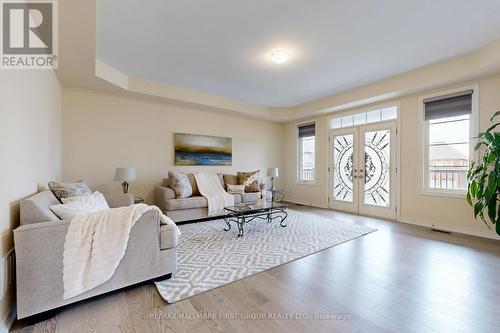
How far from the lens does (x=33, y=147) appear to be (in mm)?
2191

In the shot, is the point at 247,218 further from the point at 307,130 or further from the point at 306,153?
the point at 307,130

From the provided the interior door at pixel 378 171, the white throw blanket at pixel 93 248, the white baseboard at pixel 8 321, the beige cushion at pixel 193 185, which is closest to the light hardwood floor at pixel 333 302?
the white baseboard at pixel 8 321

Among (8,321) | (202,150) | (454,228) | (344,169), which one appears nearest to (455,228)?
(454,228)

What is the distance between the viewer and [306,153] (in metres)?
6.52

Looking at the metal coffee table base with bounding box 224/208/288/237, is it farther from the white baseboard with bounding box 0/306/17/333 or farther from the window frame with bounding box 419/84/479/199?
the window frame with bounding box 419/84/479/199

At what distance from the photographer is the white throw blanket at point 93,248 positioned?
1641 mm

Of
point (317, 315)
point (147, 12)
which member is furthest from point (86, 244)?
point (147, 12)

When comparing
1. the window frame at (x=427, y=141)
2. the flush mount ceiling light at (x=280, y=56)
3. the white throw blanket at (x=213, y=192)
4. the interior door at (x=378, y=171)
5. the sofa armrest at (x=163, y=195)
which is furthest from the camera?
the interior door at (x=378, y=171)

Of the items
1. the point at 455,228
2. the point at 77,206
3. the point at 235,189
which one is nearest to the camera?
the point at 77,206

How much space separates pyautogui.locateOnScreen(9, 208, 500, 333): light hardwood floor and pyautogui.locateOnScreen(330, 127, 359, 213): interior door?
2634 mm

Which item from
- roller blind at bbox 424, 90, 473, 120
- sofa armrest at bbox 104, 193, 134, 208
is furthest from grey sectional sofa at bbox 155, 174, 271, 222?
roller blind at bbox 424, 90, 473, 120

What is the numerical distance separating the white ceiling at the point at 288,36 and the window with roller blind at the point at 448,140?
0.89 meters

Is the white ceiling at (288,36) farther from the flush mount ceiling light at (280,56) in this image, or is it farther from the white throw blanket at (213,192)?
the white throw blanket at (213,192)

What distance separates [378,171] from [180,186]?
4196 millimetres
